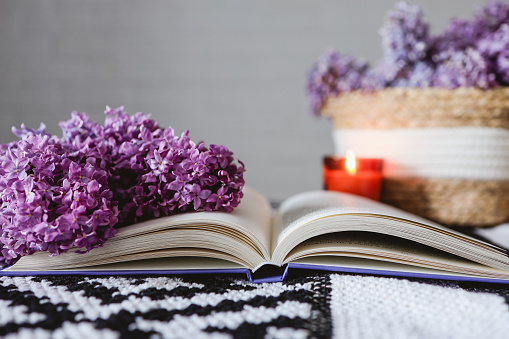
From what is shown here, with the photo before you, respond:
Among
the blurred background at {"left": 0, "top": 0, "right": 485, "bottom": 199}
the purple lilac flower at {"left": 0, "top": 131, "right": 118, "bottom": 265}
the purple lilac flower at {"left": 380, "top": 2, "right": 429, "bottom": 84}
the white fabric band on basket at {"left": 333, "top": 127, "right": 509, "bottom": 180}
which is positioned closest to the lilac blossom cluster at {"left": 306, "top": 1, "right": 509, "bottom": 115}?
the purple lilac flower at {"left": 380, "top": 2, "right": 429, "bottom": 84}

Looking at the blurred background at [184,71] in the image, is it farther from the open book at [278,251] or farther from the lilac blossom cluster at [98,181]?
the open book at [278,251]

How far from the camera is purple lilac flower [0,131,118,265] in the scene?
0.47 metres

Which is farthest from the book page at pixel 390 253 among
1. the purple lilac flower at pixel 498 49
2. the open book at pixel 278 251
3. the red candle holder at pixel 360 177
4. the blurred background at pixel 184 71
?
the blurred background at pixel 184 71

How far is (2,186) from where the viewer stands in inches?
19.5

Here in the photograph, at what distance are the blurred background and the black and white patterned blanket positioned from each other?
1.50 m

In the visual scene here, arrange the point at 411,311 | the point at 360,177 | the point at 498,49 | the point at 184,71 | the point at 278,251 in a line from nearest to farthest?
the point at 411,311 → the point at 278,251 → the point at 498,49 → the point at 360,177 → the point at 184,71

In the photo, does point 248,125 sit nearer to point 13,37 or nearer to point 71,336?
point 13,37

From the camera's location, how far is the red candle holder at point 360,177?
0.97 metres

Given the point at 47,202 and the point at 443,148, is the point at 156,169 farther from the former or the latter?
the point at 443,148

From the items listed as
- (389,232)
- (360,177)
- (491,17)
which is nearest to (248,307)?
(389,232)

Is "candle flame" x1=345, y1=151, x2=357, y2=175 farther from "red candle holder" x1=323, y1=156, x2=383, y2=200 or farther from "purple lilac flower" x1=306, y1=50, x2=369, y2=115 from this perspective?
"purple lilac flower" x1=306, y1=50, x2=369, y2=115

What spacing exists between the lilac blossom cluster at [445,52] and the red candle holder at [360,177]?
184mm

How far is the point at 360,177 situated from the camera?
3.19ft

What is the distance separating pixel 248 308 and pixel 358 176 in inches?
23.9
